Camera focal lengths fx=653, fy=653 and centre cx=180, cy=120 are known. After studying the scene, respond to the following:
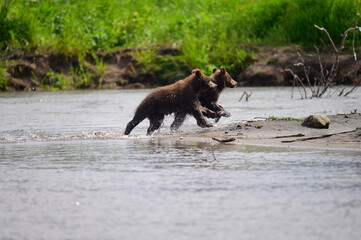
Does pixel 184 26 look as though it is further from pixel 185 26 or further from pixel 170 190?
pixel 170 190

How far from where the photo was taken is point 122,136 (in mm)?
10391

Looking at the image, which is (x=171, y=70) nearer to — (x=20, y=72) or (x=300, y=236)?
(x=20, y=72)

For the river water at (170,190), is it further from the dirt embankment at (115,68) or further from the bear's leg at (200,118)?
the dirt embankment at (115,68)

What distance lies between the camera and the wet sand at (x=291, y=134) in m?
8.35

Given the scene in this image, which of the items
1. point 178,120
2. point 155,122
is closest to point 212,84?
point 178,120

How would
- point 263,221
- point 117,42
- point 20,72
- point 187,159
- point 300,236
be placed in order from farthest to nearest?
1. point 117,42
2. point 20,72
3. point 187,159
4. point 263,221
5. point 300,236

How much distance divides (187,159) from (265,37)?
55.3 ft

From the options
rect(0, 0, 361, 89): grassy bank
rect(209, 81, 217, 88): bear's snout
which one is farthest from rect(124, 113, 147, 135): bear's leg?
rect(0, 0, 361, 89): grassy bank

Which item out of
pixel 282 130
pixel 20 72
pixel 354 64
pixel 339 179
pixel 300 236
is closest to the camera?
pixel 300 236

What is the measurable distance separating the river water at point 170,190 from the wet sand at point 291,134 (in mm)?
469

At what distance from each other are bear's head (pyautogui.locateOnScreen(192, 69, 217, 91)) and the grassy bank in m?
10.5

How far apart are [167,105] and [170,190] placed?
5.06 meters

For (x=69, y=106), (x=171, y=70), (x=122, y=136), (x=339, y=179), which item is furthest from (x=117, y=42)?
(x=339, y=179)

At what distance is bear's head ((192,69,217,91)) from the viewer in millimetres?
11280
